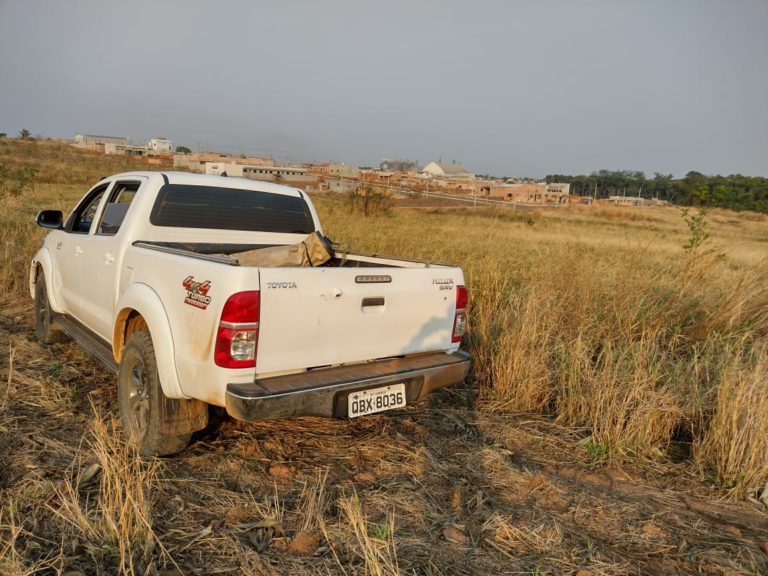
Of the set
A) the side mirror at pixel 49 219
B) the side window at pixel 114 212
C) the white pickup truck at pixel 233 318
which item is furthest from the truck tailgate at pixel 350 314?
the side mirror at pixel 49 219

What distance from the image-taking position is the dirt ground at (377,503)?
2408mm

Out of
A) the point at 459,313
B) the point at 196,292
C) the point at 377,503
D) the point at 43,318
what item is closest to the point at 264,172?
the point at 43,318

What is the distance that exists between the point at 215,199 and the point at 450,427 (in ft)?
8.83

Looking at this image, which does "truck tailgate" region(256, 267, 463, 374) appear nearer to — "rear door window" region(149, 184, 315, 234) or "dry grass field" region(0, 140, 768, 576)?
"dry grass field" region(0, 140, 768, 576)

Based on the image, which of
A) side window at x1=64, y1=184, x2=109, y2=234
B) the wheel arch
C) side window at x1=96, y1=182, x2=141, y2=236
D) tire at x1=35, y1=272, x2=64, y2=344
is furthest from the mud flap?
tire at x1=35, y1=272, x2=64, y2=344

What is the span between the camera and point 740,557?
264 centimetres

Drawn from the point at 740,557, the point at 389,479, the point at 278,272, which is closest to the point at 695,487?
the point at 740,557

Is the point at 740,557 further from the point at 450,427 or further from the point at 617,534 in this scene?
the point at 450,427

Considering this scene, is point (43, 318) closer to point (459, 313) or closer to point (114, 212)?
point (114, 212)

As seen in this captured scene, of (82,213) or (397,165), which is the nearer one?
(82,213)

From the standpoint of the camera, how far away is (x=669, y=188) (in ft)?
287

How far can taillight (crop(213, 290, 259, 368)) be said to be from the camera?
2.63 m

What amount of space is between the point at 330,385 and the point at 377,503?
0.72 meters

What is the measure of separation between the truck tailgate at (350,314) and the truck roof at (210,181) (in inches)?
76.4
